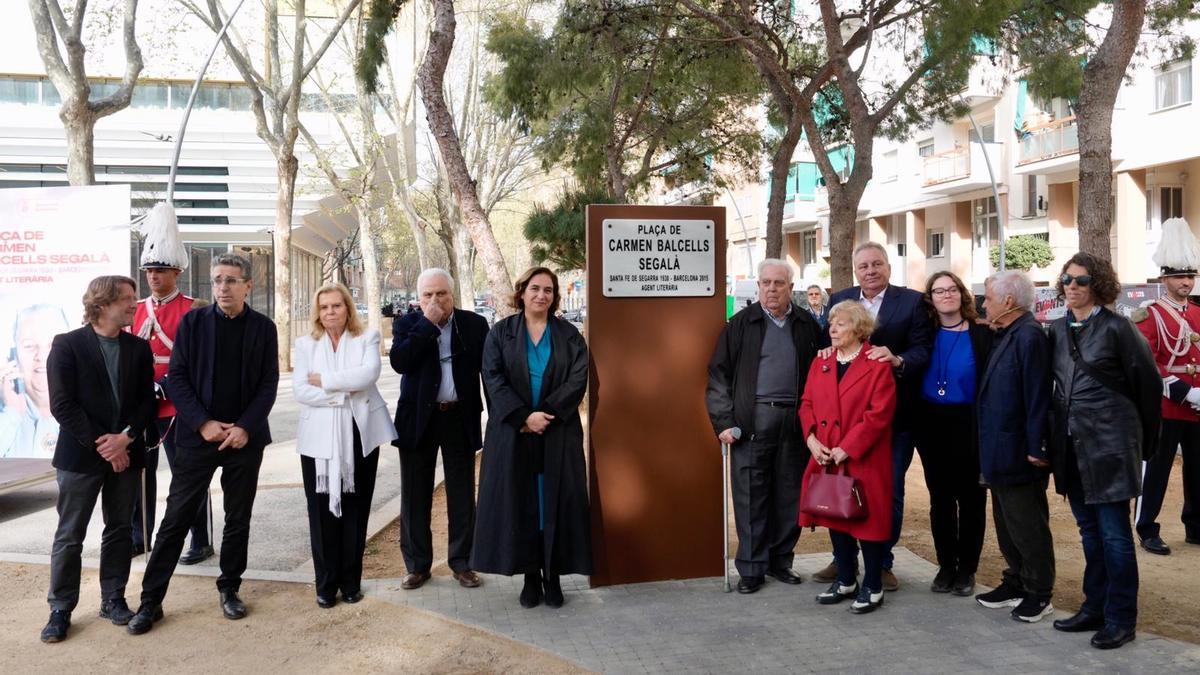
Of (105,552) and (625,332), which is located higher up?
(625,332)

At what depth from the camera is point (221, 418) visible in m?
5.45

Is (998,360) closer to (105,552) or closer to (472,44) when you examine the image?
(105,552)

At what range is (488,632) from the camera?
514 cm

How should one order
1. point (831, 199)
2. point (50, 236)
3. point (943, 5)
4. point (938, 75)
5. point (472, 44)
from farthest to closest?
point (472, 44) → point (938, 75) → point (831, 199) → point (943, 5) → point (50, 236)

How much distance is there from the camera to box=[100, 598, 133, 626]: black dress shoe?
209 inches

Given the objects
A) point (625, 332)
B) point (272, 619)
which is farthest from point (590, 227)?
point (272, 619)

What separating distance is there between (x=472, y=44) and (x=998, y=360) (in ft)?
79.5

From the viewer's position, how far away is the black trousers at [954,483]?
557 centimetres

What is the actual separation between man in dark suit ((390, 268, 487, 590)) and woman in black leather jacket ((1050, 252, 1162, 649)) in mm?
3226

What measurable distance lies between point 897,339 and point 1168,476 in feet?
9.17

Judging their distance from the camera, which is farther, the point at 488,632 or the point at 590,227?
the point at 590,227

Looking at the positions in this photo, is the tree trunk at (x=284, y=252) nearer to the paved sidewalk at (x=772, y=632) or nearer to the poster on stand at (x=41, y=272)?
the poster on stand at (x=41, y=272)

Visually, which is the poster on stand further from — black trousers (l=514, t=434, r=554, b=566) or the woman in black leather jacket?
the woman in black leather jacket

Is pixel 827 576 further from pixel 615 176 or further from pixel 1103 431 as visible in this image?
pixel 615 176
